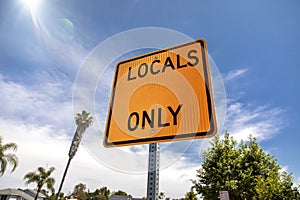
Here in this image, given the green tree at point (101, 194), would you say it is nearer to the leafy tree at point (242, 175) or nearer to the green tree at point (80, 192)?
the green tree at point (80, 192)

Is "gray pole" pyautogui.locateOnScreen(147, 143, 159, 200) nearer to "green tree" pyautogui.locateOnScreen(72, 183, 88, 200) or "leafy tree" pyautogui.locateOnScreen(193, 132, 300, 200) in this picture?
"leafy tree" pyautogui.locateOnScreen(193, 132, 300, 200)

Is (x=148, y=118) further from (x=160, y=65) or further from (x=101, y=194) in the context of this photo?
(x=101, y=194)

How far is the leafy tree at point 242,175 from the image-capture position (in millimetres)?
11711

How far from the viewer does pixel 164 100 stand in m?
1.50

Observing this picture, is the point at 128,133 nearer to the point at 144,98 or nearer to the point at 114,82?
the point at 144,98

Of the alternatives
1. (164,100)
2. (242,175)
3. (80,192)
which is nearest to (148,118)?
(164,100)

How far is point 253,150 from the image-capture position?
15648mm

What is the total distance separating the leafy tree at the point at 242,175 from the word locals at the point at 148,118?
1316 centimetres

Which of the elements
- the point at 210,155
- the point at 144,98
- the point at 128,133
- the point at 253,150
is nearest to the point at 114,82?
the point at 144,98

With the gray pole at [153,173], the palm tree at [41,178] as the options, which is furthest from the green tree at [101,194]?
the gray pole at [153,173]

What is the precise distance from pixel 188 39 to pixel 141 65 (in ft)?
1.74

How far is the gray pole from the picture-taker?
1415mm

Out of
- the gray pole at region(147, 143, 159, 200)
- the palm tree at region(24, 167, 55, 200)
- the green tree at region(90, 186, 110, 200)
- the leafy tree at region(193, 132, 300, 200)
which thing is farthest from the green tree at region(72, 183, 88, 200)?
the gray pole at region(147, 143, 159, 200)

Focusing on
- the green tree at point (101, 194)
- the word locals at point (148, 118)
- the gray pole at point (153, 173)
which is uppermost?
the green tree at point (101, 194)
